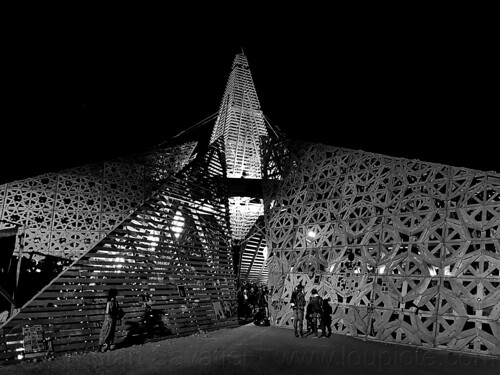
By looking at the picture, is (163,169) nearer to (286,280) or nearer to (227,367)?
(286,280)

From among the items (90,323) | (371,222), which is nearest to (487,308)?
(371,222)

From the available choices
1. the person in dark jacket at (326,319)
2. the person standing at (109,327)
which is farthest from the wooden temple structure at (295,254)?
the person in dark jacket at (326,319)

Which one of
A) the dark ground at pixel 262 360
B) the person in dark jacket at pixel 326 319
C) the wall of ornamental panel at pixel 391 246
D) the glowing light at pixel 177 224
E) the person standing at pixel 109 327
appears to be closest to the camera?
the dark ground at pixel 262 360

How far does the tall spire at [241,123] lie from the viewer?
20.7 m

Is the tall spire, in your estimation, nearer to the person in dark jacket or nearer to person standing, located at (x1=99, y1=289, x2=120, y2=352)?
the person in dark jacket

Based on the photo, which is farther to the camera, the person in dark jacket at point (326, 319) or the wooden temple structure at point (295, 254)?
the person in dark jacket at point (326, 319)

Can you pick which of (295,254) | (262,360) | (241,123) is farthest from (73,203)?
(262,360)

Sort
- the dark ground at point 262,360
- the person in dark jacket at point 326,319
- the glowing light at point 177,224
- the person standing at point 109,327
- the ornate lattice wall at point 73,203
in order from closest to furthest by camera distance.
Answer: the dark ground at point 262,360 < the person standing at point 109,327 < the person in dark jacket at point 326,319 < the glowing light at point 177,224 < the ornate lattice wall at point 73,203

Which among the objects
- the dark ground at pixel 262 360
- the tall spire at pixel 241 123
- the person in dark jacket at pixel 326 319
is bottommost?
the dark ground at pixel 262 360

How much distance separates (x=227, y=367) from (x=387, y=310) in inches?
204

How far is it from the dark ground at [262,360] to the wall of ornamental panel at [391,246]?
86 cm

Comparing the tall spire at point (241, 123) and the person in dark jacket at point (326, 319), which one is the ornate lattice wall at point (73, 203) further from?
the person in dark jacket at point (326, 319)

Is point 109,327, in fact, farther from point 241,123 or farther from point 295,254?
point 241,123

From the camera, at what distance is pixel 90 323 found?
7.98m
